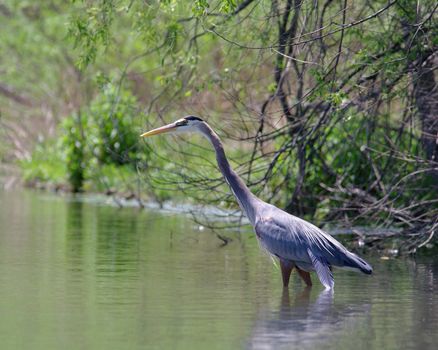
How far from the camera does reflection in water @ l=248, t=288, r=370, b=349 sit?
7690 millimetres

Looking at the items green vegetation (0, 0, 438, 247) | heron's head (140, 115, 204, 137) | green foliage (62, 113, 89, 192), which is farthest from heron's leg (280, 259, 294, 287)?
green foliage (62, 113, 89, 192)

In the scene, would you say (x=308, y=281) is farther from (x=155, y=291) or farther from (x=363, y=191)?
(x=363, y=191)

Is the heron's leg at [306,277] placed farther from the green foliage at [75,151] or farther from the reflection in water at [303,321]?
the green foliage at [75,151]

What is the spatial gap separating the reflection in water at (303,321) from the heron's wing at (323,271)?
81 millimetres

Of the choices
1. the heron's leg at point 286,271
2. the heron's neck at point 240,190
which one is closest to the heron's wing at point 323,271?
the heron's leg at point 286,271

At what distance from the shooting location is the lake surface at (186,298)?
778 cm

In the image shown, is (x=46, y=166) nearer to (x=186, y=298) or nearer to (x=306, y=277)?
(x=306, y=277)

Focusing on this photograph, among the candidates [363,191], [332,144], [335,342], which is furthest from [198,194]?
[335,342]

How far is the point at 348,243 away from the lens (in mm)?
13891

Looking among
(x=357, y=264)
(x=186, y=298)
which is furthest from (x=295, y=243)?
(x=186, y=298)

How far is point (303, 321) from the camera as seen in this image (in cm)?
863

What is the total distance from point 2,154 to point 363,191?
15.4 meters

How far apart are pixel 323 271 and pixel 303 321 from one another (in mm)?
1593

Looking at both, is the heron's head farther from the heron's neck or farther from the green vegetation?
the green vegetation
